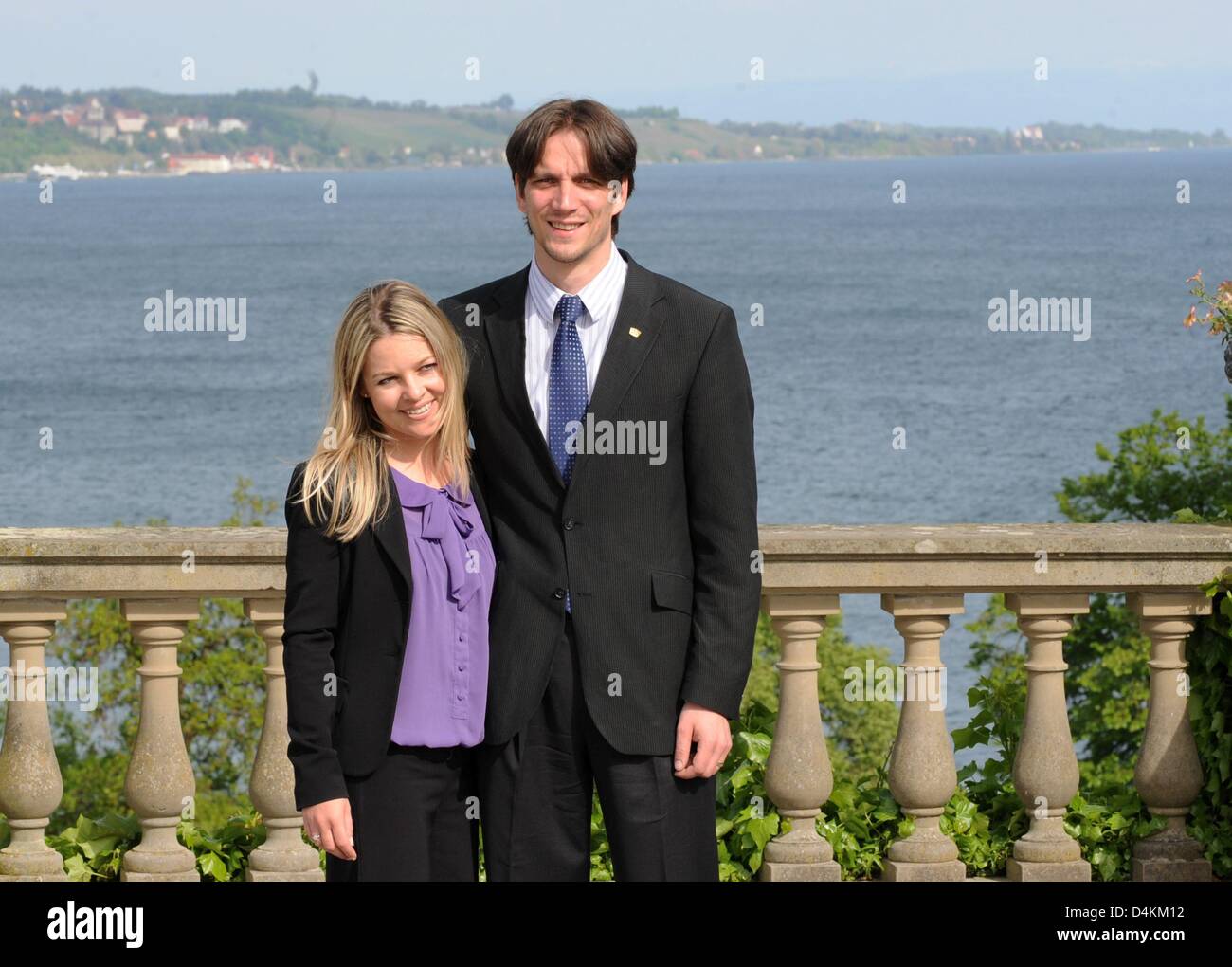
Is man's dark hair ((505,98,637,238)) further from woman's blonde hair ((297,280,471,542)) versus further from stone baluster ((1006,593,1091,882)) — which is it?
stone baluster ((1006,593,1091,882))

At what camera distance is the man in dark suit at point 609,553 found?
3680 millimetres

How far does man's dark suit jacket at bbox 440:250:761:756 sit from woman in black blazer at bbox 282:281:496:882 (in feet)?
0.33

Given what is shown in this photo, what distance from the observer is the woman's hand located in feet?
11.6

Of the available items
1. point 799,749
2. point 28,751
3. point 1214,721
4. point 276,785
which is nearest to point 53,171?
point 28,751

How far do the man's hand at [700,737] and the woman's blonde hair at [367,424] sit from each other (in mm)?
658

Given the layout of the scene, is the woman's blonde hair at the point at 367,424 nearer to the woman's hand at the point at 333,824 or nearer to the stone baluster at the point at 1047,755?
the woman's hand at the point at 333,824

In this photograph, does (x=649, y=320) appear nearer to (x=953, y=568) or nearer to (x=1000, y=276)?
(x=953, y=568)

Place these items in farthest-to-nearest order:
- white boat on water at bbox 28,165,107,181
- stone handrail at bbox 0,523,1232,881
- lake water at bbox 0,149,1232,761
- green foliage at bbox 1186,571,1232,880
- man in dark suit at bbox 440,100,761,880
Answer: white boat on water at bbox 28,165,107,181, lake water at bbox 0,149,1232,761, green foliage at bbox 1186,571,1232,880, stone handrail at bbox 0,523,1232,881, man in dark suit at bbox 440,100,761,880

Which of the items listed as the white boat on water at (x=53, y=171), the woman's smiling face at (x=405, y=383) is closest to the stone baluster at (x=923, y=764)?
the woman's smiling face at (x=405, y=383)

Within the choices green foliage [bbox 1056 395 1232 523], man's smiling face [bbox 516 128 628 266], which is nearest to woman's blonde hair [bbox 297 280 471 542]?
man's smiling face [bbox 516 128 628 266]

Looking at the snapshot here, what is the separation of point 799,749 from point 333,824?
162 cm

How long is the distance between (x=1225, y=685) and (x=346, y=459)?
253 centimetres

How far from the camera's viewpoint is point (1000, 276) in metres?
101

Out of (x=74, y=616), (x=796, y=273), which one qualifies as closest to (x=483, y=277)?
(x=796, y=273)
